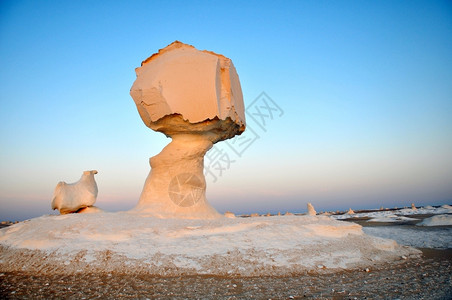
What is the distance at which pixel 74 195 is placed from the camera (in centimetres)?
897

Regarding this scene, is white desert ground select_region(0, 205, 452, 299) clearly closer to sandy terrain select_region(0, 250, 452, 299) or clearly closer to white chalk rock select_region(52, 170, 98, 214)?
sandy terrain select_region(0, 250, 452, 299)

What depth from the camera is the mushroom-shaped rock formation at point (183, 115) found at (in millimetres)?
8977

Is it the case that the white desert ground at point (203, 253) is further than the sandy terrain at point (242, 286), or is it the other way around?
the white desert ground at point (203, 253)

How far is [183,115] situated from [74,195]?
405 centimetres

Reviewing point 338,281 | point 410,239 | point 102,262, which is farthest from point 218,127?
point 410,239

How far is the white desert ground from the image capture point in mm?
4848

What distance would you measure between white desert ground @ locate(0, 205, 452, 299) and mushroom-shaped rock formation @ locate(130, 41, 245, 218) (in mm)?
2007

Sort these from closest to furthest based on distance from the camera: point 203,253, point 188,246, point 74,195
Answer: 1. point 203,253
2. point 188,246
3. point 74,195

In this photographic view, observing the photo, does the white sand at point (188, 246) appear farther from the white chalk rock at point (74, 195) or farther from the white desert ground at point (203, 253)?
the white chalk rock at point (74, 195)

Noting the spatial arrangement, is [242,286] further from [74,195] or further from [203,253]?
[74,195]

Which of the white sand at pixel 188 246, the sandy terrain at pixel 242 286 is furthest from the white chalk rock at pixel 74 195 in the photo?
the sandy terrain at pixel 242 286

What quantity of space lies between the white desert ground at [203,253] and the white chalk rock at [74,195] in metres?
1.54

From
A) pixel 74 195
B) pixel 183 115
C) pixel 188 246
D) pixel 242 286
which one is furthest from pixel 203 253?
pixel 74 195

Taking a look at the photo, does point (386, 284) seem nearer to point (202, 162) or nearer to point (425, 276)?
point (425, 276)
